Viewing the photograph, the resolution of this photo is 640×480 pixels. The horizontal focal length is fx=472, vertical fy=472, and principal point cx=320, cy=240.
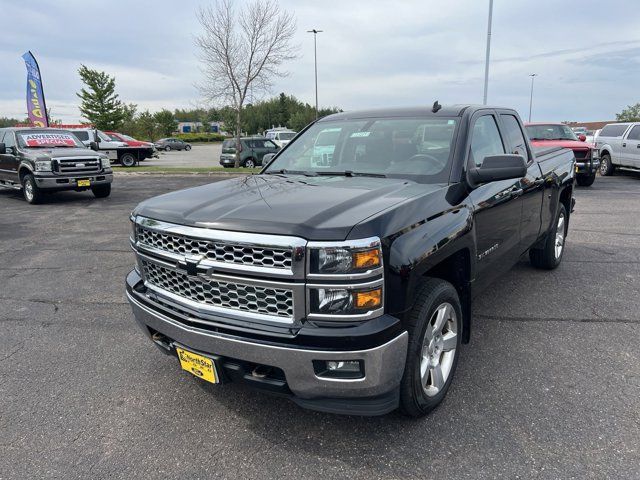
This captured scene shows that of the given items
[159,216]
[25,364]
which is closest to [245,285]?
[159,216]

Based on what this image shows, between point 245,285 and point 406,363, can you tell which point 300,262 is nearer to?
point 245,285

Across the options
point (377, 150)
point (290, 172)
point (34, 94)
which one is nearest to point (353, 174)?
point (377, 150)

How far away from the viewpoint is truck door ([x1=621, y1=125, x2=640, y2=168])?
49.2 ft

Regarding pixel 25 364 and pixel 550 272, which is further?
pixel 550 272

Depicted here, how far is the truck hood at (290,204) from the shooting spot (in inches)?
90.2

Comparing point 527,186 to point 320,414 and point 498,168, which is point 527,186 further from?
point 320,414

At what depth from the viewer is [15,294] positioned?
515 cm

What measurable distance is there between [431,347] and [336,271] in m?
0.96

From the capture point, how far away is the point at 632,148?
600 inches

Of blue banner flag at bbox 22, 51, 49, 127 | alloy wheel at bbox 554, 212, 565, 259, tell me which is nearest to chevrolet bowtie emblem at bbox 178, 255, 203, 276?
alloy wheel at bbox 554, 212, 565, 259

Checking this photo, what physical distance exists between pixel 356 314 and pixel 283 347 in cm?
38

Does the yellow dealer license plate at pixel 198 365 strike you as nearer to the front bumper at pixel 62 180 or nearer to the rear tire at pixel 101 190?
the front bumper at pixel 62 180

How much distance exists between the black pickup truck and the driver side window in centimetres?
6

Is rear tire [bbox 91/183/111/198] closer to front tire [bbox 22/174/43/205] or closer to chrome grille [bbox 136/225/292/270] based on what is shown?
front tire [bbox 22/174/43/205]
